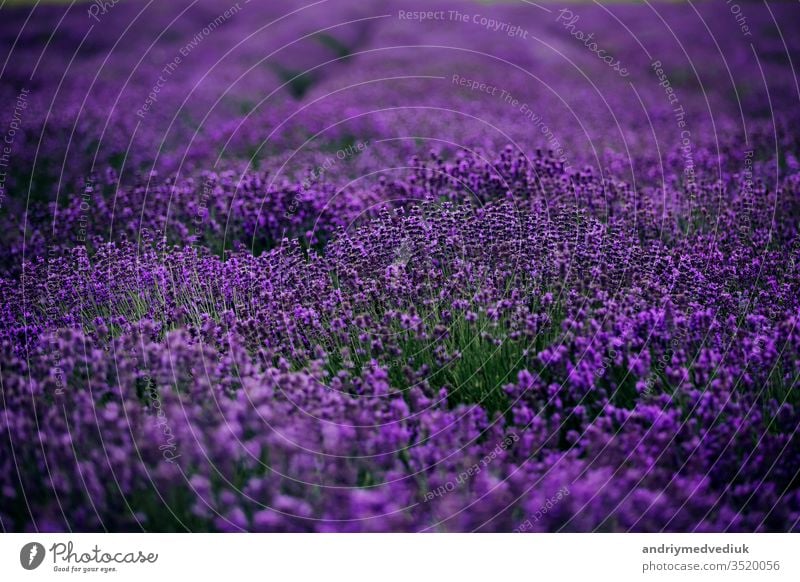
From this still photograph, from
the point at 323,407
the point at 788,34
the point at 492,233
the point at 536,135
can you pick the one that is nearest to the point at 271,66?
the point at 536,135

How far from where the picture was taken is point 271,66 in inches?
471

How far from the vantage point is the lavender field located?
2387 millimetres

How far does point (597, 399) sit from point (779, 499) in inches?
29.9

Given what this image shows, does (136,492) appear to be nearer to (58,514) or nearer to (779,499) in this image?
(58,514)

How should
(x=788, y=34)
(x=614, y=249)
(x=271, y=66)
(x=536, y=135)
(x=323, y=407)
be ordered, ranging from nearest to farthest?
(x=323, y=407), (x=614, y=249), (x=788, y=34), (x=536, y=135), (x=271, y=66)

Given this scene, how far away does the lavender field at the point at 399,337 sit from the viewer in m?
2.39

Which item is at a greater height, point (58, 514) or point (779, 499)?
point (58, 514)

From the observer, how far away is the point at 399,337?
3.13 metres

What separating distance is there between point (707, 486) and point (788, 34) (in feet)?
19.3

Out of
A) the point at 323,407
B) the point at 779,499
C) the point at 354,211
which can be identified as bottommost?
the point at 779,499

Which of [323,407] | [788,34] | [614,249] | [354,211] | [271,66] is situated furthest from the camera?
[271,66]
